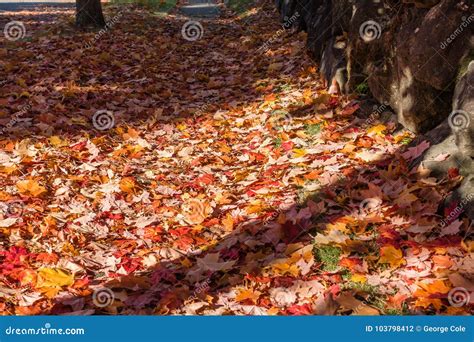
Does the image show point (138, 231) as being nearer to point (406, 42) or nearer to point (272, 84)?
point (406, 42)

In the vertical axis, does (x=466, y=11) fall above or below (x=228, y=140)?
above

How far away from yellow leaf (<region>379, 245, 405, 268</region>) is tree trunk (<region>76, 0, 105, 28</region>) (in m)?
10.6

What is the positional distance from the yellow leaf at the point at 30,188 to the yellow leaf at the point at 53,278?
58.3 inches

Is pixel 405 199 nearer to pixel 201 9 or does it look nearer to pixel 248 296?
pixel 248 296

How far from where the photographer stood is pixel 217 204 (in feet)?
18.0

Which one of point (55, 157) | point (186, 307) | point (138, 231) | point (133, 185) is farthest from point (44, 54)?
point (186, 307)

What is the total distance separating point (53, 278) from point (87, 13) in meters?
9.84

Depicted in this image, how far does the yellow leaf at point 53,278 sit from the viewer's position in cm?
432

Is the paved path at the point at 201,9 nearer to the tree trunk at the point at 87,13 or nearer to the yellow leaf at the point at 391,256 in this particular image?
the tree trunk at the point at 87,13

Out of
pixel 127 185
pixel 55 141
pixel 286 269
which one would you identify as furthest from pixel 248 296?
pixel 55 141

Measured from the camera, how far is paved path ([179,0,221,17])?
1730cm

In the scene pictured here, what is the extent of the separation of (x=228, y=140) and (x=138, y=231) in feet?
8.42

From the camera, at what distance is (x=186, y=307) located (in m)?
3.91

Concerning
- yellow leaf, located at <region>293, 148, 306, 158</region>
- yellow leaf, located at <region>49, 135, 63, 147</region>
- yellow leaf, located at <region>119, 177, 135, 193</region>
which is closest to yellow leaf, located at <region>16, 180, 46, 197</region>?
yellow leaf, located at <region>119, 177, 135, 193</region>
